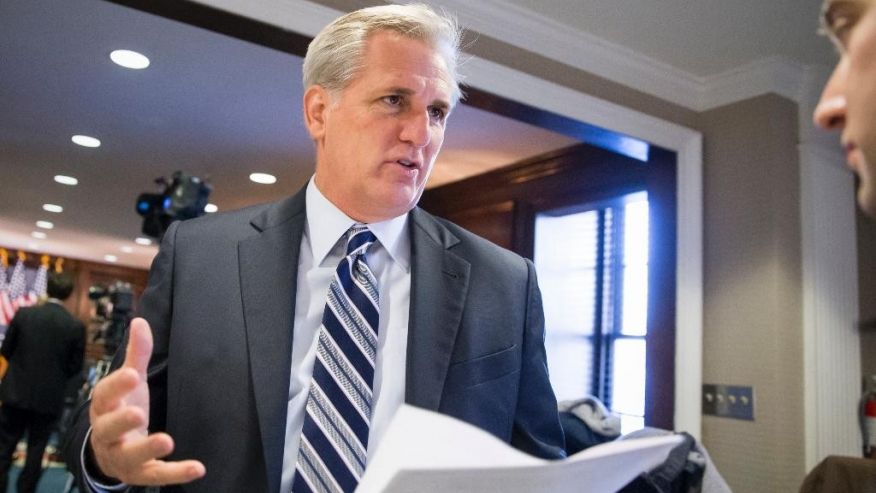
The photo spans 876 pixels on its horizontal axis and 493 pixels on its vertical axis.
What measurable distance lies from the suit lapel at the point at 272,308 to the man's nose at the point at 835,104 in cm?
70

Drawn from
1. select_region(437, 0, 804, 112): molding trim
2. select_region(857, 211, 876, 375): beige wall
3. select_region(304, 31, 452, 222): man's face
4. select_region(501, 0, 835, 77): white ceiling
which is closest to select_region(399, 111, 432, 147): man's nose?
select_region(304, 31, 452, 222): man's face

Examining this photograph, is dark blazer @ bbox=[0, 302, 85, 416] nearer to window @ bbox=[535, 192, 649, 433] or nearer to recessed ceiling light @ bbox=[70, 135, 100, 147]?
recessed ceiling light @ bbox=[70, 135, 100, 147]

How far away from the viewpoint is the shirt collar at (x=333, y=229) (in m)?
1.07

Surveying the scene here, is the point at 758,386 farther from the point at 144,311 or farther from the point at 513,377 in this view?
the point at 144,311

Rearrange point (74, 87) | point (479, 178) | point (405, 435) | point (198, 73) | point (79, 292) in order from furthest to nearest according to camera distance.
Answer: point (79, 292)
point (479, 178)
point (74, 87)
point (198, 73)
point (405, 435)

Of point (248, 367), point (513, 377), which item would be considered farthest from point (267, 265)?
point (513, 377)

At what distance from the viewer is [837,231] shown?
10.00ft

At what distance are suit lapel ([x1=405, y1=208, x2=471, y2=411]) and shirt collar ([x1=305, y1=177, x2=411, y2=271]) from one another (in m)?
0.02

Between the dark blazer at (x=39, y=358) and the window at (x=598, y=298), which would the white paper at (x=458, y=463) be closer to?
the window at (x=598, y=298)

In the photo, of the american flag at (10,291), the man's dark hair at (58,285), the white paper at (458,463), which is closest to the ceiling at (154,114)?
the man's dark hair at (58,285)

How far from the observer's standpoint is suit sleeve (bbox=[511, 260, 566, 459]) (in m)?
1.08

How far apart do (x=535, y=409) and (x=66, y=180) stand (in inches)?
242

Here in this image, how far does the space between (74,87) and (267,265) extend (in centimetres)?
343

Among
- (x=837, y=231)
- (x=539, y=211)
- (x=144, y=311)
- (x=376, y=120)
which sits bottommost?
(x=144, y=311)
